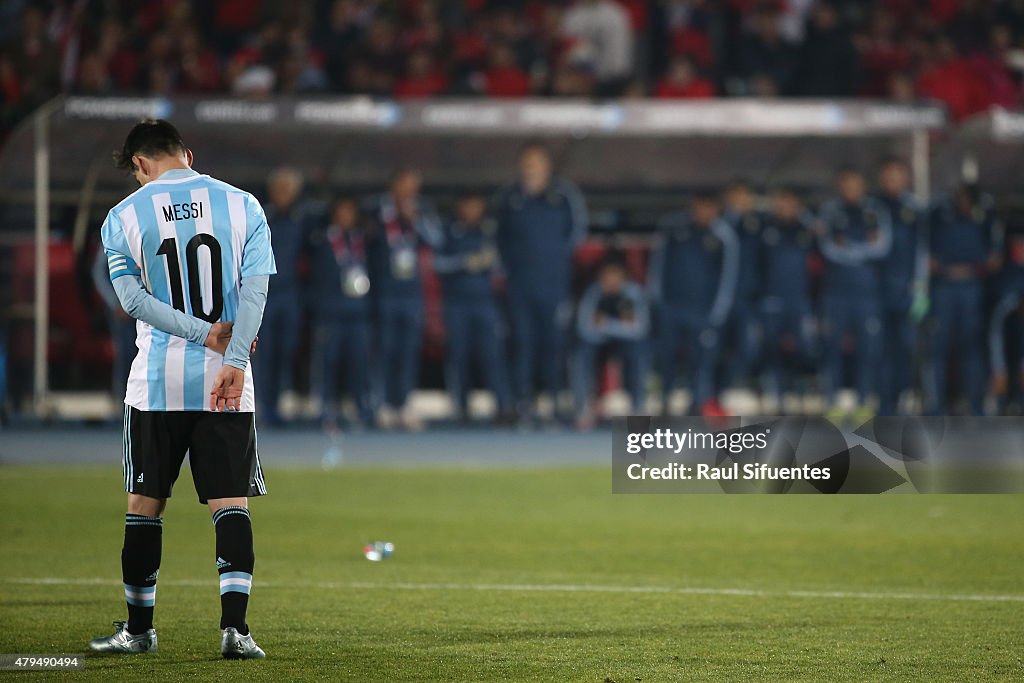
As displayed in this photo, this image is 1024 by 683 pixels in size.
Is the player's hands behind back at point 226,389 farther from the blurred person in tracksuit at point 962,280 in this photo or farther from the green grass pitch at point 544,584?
the blurred person in tracksuit at point 962,280

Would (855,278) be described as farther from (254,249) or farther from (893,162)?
(254,249)

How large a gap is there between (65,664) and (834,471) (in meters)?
3.82

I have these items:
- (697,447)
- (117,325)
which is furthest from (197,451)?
(117,325)

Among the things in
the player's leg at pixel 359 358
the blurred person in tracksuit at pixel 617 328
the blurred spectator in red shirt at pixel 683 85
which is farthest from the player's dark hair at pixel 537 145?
the player's leg at pixel 359 358

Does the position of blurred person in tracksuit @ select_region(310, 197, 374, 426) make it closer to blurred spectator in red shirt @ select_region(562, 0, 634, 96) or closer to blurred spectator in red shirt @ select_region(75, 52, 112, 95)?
blurred spectator in red shirt @ select_region(75, 52, 112, 95)

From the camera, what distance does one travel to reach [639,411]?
16.3 m

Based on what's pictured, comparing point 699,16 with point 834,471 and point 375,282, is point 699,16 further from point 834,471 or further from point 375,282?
point 834,471

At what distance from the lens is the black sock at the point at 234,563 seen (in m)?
5.28

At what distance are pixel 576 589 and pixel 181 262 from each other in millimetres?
2567

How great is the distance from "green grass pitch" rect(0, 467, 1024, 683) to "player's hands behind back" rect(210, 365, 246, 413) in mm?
808

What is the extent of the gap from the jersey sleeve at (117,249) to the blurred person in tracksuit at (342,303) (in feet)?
33.0

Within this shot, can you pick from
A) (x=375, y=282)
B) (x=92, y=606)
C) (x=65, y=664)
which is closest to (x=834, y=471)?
(x=92, y=606)

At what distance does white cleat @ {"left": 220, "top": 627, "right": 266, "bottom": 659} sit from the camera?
5297mm

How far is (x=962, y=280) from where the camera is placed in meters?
16.6
